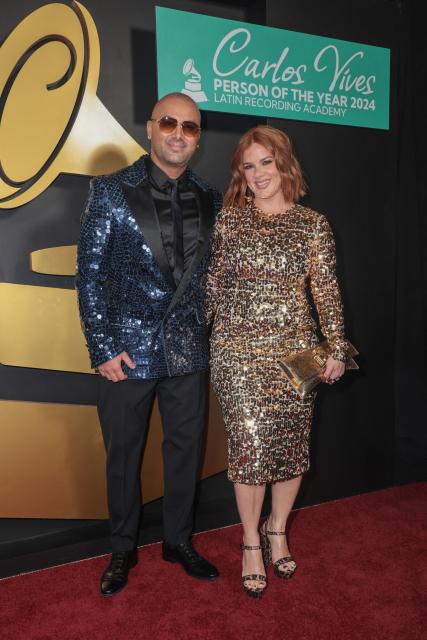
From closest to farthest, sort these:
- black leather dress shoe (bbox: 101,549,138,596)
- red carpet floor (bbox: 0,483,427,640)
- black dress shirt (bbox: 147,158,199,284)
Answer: red carpet floor (bbox: 0,483,427,640) < black dress shirt (bbox: 147,158,199,284) < black leather dress shoe (bbox: 101,549,138,596)

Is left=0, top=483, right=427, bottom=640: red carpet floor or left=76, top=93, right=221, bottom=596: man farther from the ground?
left=76, top=93, right=221, bottom=596: man

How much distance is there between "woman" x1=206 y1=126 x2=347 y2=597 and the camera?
2104 mm

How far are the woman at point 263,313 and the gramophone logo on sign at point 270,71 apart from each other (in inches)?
20.8

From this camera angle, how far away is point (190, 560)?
2.31m

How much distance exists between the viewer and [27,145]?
2.28m

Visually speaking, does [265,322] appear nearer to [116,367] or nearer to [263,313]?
[263,313]

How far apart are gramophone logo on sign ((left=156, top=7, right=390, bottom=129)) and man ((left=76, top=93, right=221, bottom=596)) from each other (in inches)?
18.1

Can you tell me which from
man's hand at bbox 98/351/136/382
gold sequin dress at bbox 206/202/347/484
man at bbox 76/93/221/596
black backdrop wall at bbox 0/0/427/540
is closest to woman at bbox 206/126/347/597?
gold sequin dress at bbox 206/202/347/484

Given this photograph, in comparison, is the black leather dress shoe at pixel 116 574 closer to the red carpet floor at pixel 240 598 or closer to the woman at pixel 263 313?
the red carpet floor at pixel 240 598

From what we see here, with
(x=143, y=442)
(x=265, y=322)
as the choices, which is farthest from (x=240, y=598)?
(x=265, y=322)

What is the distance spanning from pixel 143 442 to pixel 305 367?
2.35ft

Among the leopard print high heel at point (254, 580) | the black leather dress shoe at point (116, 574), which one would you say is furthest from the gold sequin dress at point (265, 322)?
the black leather dress shoe at point (116, 574)

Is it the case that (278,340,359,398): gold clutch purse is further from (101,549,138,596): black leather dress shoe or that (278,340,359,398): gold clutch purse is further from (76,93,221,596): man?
(101,549,138,596): black leather dress shoe

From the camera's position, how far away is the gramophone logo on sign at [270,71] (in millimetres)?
2424
